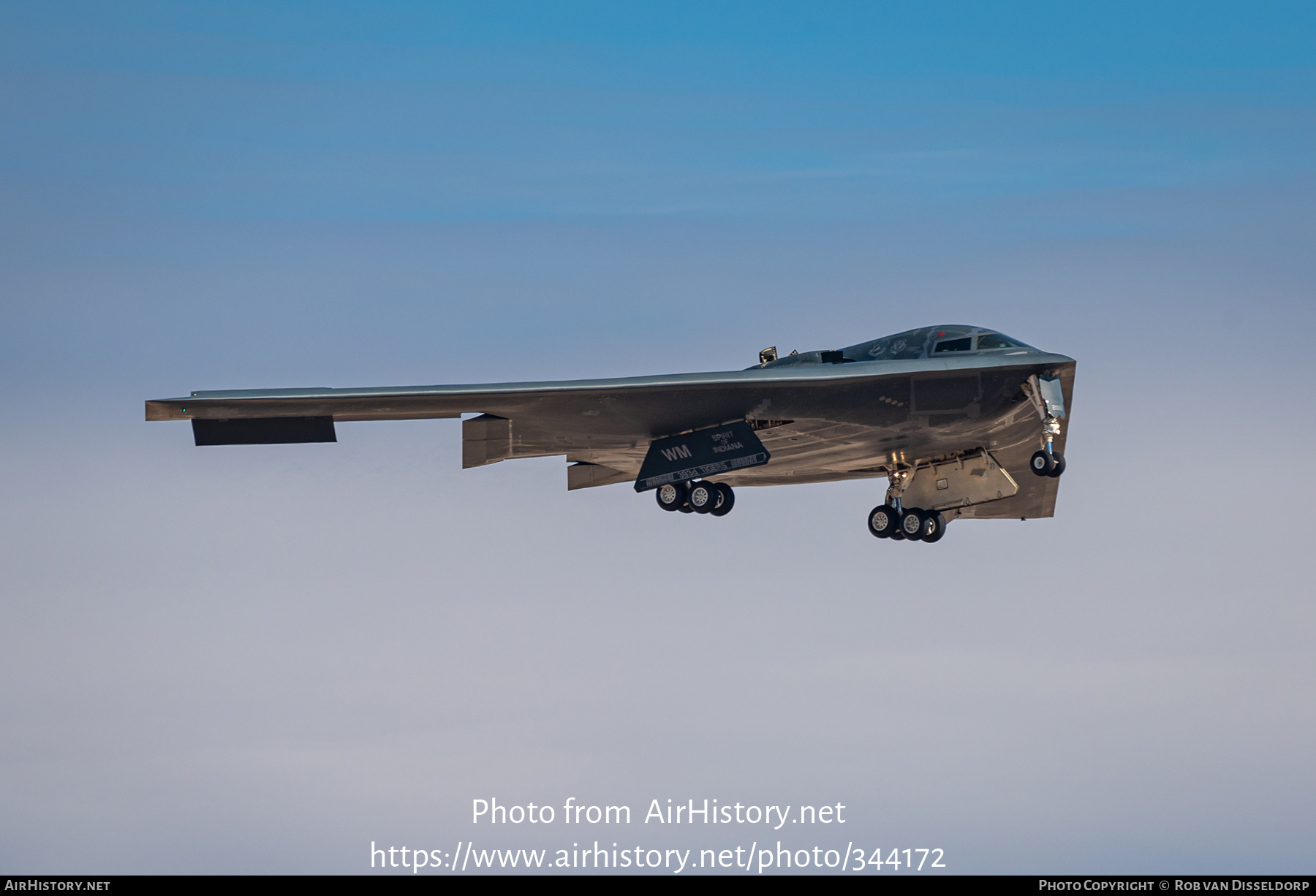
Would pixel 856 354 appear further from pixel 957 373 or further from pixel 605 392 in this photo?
pixel 605 392

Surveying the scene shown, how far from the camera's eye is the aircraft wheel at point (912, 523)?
39094 millimetres

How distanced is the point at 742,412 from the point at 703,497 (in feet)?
6.98

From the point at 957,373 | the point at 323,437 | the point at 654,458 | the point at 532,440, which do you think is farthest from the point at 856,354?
the point at 323,437

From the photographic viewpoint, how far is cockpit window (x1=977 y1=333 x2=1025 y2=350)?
33375 millimetres

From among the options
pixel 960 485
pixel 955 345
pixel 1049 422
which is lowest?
pixel 960 485

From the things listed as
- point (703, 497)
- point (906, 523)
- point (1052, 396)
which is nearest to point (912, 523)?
point (906, 523)

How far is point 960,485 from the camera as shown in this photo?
38375mm

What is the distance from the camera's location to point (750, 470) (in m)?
39.5

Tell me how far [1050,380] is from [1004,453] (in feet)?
15.0

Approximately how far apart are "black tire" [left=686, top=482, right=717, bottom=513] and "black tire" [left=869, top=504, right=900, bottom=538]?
5.70 metres

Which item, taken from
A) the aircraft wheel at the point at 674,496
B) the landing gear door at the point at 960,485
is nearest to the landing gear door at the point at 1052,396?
the landing gear door at the point at 960,485

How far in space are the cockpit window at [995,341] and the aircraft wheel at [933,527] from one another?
6527mm

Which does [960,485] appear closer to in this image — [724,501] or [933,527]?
[933,527]
